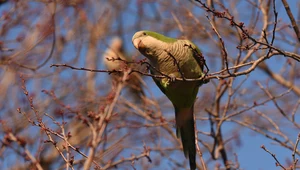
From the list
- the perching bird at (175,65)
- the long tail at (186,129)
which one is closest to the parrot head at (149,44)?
the perching bird at (175,65)

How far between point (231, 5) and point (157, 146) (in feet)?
8.91

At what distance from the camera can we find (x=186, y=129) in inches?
187

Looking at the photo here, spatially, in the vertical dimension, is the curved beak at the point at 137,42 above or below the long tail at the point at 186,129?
above

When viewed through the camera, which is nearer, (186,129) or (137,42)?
(137,42)

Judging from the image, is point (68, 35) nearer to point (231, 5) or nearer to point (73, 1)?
point (73, 1)

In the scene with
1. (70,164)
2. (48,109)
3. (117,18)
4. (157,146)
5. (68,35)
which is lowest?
(70,164)

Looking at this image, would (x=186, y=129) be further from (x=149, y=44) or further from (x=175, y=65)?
(x=149, y=44)

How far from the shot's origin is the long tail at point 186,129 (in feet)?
15.2

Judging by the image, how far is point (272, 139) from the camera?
4.69 m

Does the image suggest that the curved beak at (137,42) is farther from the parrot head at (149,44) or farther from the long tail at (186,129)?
the long tail at (186,129)

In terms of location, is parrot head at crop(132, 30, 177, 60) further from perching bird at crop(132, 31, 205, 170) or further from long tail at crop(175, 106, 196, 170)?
long tail at crop(175, 106, 196, 170)

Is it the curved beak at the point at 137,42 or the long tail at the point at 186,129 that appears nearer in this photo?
the curved beak at the point at 137,42

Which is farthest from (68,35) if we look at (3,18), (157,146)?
(157,146)

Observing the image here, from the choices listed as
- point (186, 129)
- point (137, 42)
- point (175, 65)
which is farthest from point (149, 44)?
point (186, 129)
